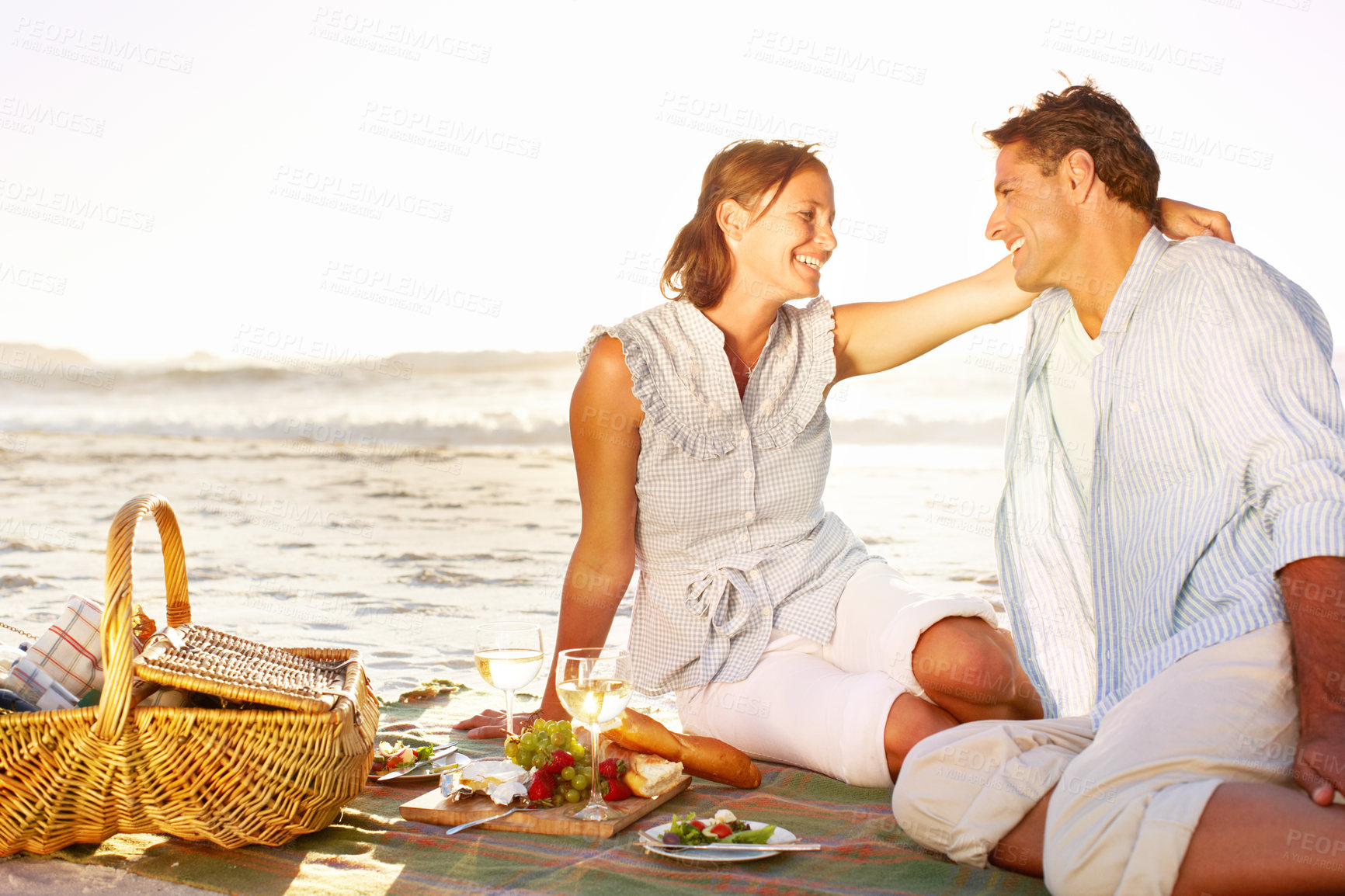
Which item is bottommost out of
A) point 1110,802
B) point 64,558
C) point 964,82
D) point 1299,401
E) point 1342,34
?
point 64,558

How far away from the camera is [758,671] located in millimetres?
3145

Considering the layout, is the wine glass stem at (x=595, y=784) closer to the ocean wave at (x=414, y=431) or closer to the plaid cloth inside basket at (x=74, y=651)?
the plaid cloth inside basket at (x=74, y=651)

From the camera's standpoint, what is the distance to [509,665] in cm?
246

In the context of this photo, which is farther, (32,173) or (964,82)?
(32,173)

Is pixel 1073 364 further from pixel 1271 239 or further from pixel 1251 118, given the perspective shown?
pixel 1271 239

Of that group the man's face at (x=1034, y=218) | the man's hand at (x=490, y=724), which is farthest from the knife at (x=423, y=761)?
the man's face at (x=1034, y=218)

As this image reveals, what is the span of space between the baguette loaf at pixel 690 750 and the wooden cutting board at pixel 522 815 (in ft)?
0.43

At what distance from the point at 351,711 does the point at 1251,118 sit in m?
14.6

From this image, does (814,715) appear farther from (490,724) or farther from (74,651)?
(74,651)

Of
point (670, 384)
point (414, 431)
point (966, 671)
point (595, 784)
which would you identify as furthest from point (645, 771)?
point (414, 431)

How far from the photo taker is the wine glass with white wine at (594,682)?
2.25 metres

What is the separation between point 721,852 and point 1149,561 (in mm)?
1177

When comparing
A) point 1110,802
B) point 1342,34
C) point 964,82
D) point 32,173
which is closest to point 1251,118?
point 1342,34

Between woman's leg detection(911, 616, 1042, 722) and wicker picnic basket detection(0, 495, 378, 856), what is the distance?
1.56 metres
